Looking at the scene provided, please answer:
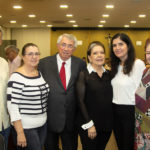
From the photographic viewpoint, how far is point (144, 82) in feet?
6.26

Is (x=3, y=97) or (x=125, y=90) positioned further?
(x=125, y=90)

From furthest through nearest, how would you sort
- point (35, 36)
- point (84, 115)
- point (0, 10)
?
point (35, 36), point (0, 10), point (84, 115)

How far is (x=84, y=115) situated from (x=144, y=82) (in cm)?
69

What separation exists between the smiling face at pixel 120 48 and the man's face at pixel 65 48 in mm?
509

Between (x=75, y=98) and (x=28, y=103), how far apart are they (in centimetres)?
57

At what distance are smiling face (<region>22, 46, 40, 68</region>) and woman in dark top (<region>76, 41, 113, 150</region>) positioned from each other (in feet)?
1.66

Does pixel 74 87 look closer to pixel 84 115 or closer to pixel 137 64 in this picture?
pixel 84 115

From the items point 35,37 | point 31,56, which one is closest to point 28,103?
point 31,56

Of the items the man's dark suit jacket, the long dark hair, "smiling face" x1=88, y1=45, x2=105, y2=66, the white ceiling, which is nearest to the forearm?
the man's dark suit jacket

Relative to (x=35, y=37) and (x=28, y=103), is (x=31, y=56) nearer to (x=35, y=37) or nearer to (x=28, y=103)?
(x=28, y=103)

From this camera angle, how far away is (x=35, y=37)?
13797 millimetres

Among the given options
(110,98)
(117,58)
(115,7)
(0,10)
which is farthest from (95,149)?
(0,10)

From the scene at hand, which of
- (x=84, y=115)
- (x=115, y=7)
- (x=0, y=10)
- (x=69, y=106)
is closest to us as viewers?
(x=84, y=115)

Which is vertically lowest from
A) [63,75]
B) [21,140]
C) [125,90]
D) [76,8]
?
[21,140]
